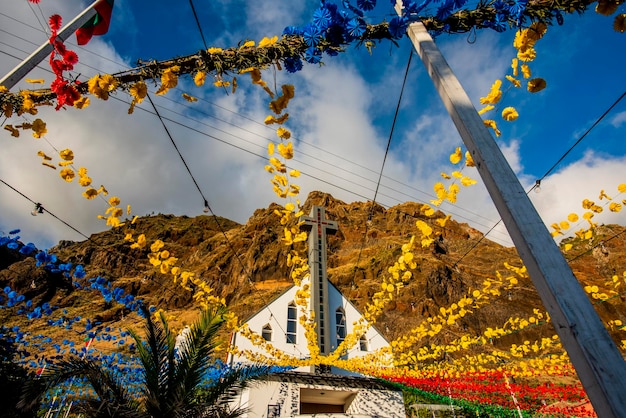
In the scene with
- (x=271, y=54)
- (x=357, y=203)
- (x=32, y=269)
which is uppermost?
(x=357, y=203)

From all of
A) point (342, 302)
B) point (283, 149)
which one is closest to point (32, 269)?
point (342, 302)

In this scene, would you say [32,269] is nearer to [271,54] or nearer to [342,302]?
[342,302]

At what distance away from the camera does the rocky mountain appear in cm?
4541

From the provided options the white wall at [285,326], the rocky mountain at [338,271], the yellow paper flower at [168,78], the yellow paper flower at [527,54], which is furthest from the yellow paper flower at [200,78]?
the rocky mountain at [338,271]

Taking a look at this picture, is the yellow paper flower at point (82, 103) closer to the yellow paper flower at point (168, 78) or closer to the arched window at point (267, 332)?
the yellow paper flower at point (168, 78)

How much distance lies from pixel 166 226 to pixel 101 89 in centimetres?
11296

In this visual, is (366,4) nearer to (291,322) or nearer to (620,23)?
(620,23)

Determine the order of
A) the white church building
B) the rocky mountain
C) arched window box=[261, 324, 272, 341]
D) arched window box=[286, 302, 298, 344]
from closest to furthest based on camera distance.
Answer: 1. the white church building
2. arched window box=[261, 324, 272, 341]
3. arched window box=[286, 302, 298, 344]
4. the rocky mountain

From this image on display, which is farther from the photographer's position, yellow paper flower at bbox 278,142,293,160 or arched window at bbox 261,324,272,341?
arched window at bbox 261,324,272,341

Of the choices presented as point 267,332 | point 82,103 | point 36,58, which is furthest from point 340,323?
point 36,58

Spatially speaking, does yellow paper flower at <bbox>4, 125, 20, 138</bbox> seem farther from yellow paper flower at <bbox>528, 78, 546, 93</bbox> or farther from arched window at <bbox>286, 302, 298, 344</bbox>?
arched window at <bbox>286, 302, 298, 344</bbox>

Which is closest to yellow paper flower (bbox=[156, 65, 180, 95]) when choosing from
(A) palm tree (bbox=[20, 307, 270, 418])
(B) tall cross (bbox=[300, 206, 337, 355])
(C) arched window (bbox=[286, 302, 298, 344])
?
(A) palm tree (bbox=[20, 307, 270, 418])

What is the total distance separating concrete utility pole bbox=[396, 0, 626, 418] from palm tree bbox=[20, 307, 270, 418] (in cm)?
635

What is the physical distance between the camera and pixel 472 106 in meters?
3.02
